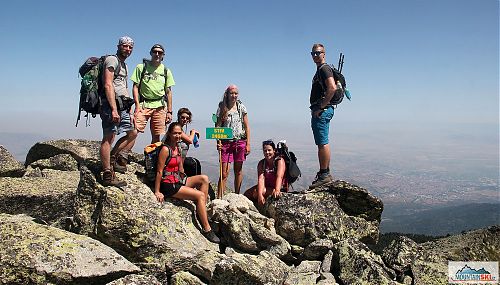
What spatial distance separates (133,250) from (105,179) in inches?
84.2

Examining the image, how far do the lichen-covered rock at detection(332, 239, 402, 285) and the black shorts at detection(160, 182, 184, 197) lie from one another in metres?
5.45

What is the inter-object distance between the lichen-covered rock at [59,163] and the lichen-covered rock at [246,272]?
981 centimetres

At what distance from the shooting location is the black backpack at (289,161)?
508 inches

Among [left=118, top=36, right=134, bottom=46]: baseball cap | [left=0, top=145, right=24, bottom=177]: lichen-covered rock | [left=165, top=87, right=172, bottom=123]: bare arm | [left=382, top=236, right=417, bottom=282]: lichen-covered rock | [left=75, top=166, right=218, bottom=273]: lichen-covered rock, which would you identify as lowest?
[left=382, top=236, right=417, bottom=282]: lichen-covered rock

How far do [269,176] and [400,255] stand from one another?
16.8 ft

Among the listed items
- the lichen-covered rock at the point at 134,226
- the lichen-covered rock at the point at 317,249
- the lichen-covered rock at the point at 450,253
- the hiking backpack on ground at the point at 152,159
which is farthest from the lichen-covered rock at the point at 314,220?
the hiking backpack on ground at the point at 152,159

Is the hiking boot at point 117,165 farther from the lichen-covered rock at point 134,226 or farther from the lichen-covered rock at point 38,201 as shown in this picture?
the lichen-covered rock at point 38,201

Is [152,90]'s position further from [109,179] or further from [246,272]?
[246,272]

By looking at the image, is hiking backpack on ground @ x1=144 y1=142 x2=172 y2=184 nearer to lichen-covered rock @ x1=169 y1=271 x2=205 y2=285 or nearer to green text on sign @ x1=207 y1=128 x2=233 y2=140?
green text on sign @ x1=207 y1=128 x2=233 y2=140

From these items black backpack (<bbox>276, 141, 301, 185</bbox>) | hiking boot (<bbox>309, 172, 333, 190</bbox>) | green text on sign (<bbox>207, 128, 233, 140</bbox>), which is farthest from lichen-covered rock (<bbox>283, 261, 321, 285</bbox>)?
green text on sign (<bbox>207, 128, 233, 140</bbox>)

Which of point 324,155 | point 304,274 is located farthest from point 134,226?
point 324,155

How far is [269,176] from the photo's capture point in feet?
43.1

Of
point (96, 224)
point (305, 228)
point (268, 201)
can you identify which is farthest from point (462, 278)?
point (96, 224)

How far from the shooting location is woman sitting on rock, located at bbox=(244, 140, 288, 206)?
41.5 ft
